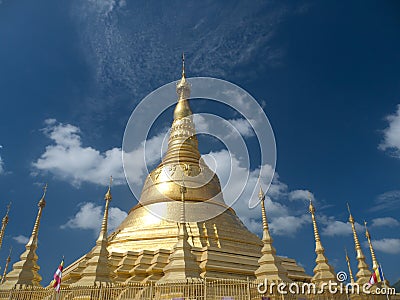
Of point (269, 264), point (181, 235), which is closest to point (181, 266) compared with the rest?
point (181, 235)

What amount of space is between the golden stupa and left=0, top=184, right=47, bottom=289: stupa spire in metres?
2.25

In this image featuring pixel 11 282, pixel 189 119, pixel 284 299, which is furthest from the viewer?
pixel 189 119

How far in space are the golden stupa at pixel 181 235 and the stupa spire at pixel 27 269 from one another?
2245mm

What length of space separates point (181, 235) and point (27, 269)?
7.40m

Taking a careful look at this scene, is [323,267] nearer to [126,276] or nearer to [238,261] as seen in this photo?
[238,261]

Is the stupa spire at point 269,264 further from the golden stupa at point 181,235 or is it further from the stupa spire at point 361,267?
the stupa spire at point 361,267

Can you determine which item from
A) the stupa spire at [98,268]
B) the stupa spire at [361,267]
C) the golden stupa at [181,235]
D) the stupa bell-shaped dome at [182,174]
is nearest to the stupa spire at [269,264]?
the golden stupa at [181,235]

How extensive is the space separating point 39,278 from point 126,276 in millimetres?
4778

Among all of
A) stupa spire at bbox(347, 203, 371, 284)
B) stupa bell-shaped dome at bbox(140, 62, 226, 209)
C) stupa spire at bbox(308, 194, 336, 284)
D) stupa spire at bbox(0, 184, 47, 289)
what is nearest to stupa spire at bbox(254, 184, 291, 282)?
stupa spire at bbox(308, 194, 336, 284)

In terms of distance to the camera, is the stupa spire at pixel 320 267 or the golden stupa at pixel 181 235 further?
the golden stupa at pixel 181 235

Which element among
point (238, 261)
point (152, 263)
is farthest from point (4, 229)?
point (238, 261)

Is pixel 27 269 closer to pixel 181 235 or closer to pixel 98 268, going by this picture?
pixel 98 268

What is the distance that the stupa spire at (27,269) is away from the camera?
602 inches

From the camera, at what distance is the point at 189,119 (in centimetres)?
3372
